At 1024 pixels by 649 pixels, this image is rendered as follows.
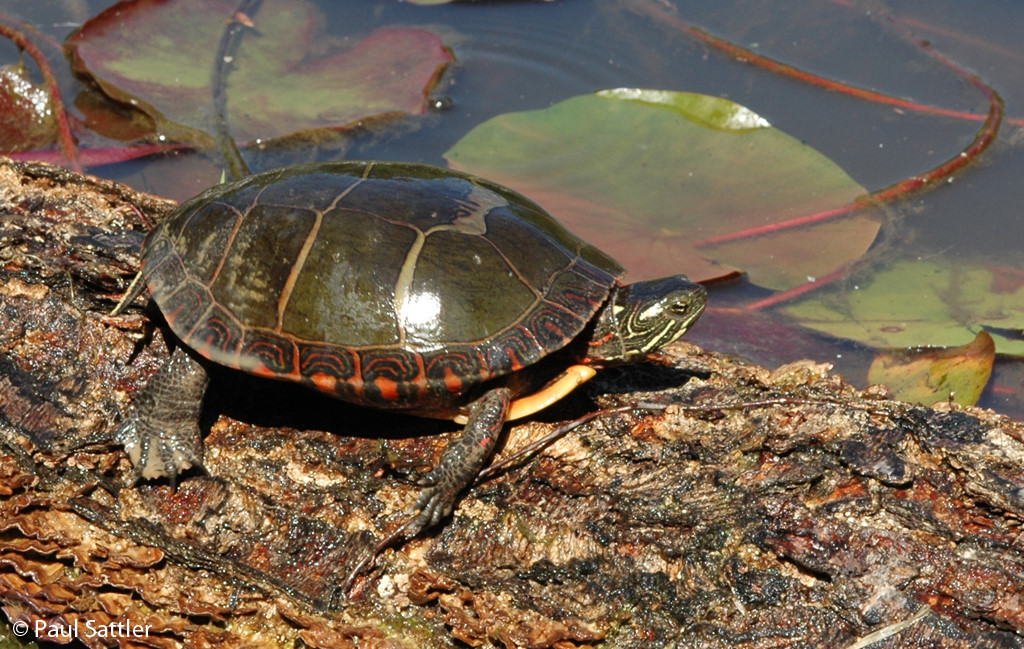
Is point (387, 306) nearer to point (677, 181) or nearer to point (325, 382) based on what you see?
point (325, 382)

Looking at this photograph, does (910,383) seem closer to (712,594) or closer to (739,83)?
(712,594)

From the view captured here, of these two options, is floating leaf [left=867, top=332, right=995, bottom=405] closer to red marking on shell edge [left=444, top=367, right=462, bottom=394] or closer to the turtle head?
the turtle head

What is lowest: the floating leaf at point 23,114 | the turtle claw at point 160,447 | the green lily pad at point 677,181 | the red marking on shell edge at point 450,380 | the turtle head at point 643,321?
the floating leaf at point 23,114

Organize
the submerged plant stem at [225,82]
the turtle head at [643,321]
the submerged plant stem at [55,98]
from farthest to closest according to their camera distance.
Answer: the submerged plant stem at [225,82]
the submerged plant stem at [55,98]
the turtle head at [643,321]

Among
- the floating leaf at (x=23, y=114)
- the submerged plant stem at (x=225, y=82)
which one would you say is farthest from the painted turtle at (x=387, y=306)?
the floating leaf at (x=23, y=114)

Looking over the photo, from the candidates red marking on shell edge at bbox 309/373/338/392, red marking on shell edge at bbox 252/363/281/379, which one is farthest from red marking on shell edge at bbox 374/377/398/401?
red marking on shell edge at bbox 252/363/281/379

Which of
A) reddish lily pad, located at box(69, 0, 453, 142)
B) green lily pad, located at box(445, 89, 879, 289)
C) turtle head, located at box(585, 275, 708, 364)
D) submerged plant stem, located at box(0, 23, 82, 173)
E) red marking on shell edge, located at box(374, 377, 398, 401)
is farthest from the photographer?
reddish lily pad, located at box(69, 0, 453, 142)

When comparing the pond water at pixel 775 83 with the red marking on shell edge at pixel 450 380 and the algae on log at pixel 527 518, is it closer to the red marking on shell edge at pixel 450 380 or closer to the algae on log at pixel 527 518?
the algae on log at pixel 527 518
